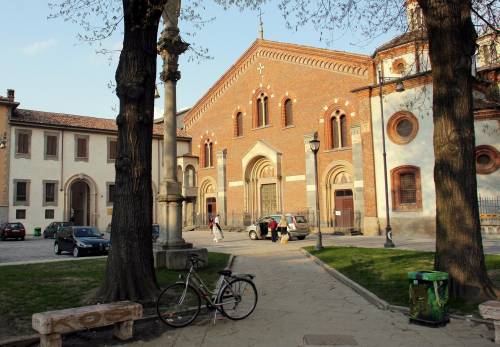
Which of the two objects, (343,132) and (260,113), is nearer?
(343,132)

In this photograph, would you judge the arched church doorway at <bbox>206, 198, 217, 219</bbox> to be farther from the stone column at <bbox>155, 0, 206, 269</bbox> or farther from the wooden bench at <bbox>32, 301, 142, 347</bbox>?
the wooden bench at <bbox>32, 301, 142, 347</bbox>

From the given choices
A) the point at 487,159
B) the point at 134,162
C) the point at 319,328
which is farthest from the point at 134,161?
the point at 487,159

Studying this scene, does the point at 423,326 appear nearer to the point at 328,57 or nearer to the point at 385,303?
the point at 385,303

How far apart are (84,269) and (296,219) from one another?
51.9ft

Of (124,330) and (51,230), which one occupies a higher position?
(51,230)

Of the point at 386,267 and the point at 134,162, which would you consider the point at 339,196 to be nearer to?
the point at 386,267

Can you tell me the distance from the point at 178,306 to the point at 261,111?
30557 mm

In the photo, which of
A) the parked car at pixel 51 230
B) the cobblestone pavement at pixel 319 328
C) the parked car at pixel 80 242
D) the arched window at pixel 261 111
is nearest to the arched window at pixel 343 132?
A: the arched window at pixel 261 111

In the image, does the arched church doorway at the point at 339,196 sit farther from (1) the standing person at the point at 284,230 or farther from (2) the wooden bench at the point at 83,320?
(2) the wooden bench at the point at 83,320

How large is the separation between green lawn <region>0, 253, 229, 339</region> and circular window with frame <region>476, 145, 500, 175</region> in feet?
53.4

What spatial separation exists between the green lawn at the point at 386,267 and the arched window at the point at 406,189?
9.55m

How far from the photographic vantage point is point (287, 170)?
3394 centimetres

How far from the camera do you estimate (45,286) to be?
9852 mm

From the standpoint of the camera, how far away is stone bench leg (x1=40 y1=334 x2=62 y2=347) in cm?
556
